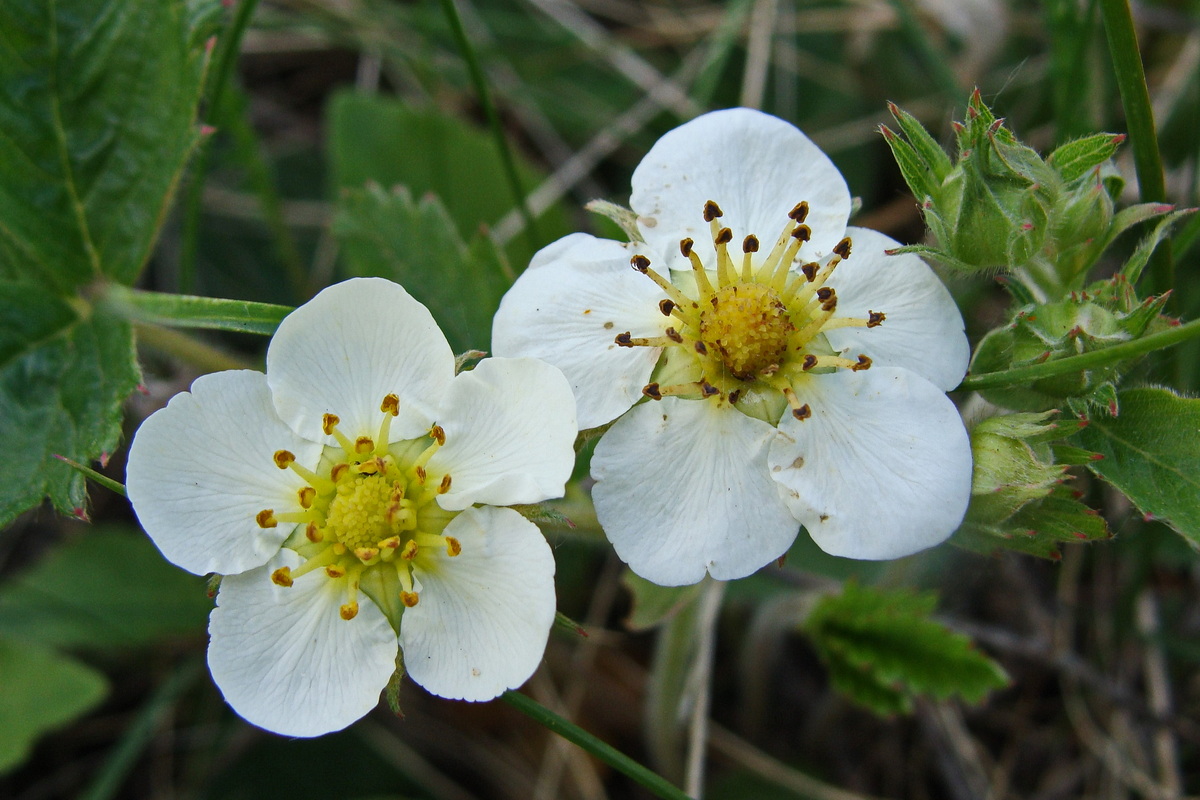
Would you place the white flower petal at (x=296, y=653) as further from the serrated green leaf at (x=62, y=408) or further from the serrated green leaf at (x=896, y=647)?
the serrated green leaf at (x=896, y=647)

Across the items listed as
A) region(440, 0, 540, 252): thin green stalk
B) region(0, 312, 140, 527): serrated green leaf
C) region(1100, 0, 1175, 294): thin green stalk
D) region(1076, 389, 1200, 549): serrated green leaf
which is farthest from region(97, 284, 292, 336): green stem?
region(1100, 0, 1175, 294): thin green stalk

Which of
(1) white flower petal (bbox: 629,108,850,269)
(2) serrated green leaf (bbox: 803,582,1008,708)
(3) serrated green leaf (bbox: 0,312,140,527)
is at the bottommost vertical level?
(2) serrated green leaf (bbox: 803,582,1008,708)

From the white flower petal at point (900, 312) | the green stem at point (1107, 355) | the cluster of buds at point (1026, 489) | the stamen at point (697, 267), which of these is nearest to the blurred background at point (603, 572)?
the stamen at point (697, 267)

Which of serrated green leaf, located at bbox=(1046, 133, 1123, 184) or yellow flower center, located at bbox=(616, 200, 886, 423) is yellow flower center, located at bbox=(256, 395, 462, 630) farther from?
serrated green leaf, located at bbox=(1046, 133, 1123, 184)

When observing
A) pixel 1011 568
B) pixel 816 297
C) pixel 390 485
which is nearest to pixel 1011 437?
pixel 816 297

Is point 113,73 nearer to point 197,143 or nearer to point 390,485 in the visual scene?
point 197,143

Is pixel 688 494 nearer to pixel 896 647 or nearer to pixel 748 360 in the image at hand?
pixel 748 360

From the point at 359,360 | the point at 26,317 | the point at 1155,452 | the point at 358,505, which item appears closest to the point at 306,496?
the point at 358,505
